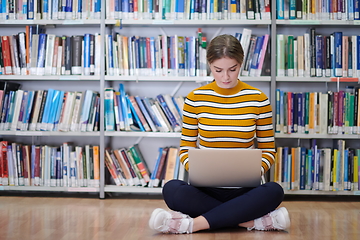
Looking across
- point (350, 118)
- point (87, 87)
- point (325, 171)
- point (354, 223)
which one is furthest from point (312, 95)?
point (87, 87)

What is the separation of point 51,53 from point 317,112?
6.23ft

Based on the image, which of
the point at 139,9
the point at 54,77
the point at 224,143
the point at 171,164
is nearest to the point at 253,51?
the point at 139,9

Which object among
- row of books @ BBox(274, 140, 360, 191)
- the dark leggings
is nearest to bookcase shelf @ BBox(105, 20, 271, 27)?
row of books @ BBox(274, 140, 360, 191)

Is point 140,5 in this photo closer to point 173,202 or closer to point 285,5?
point 285,5

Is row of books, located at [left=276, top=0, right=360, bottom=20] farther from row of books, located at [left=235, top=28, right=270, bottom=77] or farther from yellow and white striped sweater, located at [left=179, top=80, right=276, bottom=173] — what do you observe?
yellow and white striped sweater, located at [left=179, top=80, right=276, bottom=173]

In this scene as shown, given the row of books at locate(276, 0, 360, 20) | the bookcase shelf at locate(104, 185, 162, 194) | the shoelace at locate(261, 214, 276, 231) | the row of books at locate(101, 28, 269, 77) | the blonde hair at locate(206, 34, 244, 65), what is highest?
the row of books at locate(276, 0, 360, 20)

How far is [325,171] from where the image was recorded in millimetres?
2836

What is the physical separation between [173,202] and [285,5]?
165 centimetres

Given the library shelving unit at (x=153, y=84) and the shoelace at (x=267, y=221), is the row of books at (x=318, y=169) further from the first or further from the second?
the shoelace at (x=267, y=221)

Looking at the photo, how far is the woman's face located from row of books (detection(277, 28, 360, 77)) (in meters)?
1.00

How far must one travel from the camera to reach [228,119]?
1989mm

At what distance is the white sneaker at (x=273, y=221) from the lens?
73.5 inches

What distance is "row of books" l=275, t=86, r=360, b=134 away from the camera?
282 cm

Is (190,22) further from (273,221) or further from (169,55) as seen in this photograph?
(273,221)
